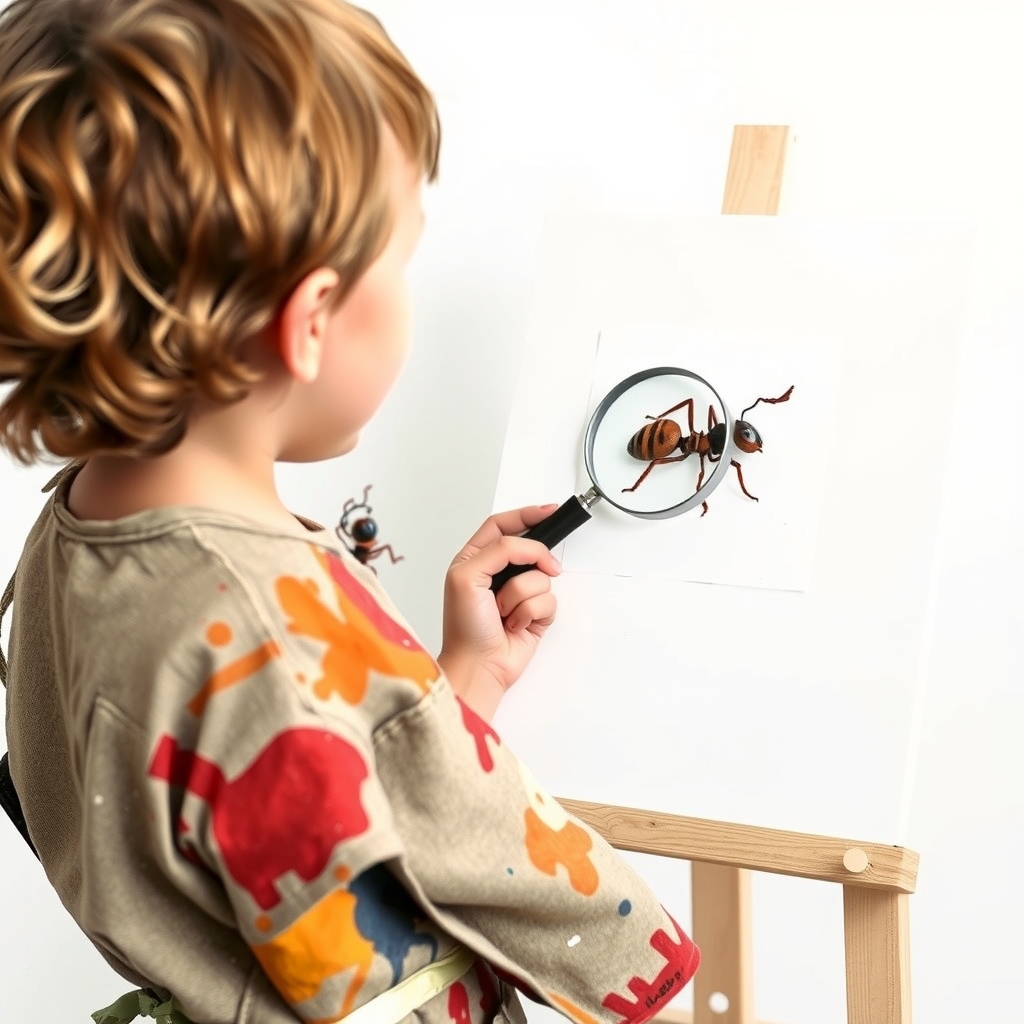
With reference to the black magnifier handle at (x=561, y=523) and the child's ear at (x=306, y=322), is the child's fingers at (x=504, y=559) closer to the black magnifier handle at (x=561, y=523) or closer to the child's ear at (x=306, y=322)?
the black magnifier handle at (x=561, y=523)

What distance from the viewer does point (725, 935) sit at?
57.7 inches

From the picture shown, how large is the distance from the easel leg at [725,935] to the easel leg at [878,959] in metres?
0.37

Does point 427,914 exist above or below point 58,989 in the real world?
above

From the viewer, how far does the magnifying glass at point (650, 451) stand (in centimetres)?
120

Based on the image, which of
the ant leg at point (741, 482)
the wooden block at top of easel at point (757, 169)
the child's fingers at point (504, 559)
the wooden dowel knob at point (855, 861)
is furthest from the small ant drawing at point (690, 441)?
the wooden dowel knob at point (855, 861)

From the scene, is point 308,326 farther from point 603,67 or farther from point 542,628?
point 603,67

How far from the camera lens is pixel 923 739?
5.18 ft

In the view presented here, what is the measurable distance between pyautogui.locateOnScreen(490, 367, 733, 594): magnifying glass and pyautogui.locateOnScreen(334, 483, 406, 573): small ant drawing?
335mm

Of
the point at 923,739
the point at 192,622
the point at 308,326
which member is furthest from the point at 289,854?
the point at 923,739

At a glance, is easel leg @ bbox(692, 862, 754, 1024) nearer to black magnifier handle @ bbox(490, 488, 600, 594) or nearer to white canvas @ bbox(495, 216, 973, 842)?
white canvas @ bbox(495, 216, 973, 842)

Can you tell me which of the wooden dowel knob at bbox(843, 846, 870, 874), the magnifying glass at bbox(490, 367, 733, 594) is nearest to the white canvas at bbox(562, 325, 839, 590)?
the magnifying glass at bbox(490, 367, 733, 594)

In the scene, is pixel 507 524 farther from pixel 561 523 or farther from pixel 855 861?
pixel 855 861

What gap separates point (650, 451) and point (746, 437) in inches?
3.5

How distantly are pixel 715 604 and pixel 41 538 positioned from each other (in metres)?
0.59
